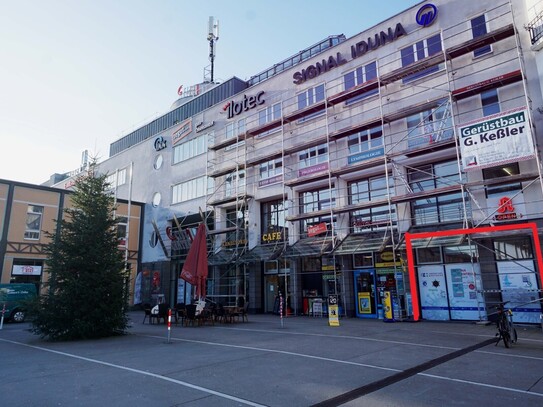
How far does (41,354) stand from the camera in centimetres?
962

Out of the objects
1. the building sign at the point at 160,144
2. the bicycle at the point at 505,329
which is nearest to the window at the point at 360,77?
the bicycle at the point at 505,329

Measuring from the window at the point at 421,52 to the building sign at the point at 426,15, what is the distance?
76 cm

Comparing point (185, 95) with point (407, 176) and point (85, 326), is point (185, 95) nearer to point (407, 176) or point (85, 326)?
point (407, 176)

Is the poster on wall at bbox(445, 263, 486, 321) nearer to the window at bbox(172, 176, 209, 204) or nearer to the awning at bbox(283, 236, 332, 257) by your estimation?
the awning at bbox(283, 236, 332, 257)

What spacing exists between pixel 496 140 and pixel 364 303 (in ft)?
29.9

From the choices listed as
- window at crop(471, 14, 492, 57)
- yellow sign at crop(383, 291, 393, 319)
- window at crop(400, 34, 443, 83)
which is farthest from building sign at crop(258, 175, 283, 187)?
window at crop(471, 14, 492, 57)

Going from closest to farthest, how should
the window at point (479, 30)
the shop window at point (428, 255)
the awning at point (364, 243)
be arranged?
the window at point (479, 30) < the shop window at point (428, 255) < the awning at point (364, 243)

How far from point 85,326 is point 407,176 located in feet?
47.2

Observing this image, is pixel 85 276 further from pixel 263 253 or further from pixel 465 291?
pixel 465 291

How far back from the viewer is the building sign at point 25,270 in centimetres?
2566

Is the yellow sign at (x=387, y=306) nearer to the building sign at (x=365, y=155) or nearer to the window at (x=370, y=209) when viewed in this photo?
the window at (x=370, y=209)

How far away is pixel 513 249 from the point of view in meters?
14.9

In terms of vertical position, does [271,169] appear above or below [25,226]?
above

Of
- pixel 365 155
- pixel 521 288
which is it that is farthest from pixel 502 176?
pixel 365 155
